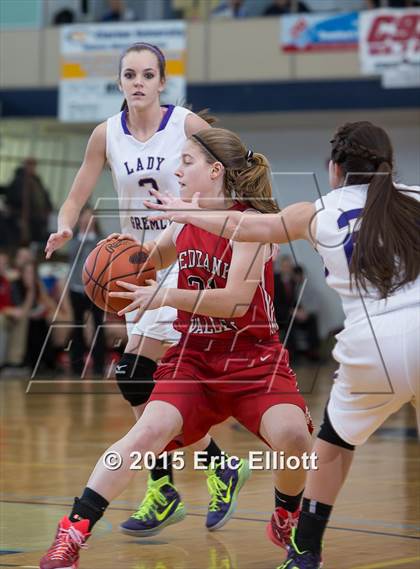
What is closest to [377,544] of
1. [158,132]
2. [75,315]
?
[158,132]

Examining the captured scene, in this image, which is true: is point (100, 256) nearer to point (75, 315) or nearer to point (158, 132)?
point (158, 132)

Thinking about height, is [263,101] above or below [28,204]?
above

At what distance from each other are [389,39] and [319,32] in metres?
1.22

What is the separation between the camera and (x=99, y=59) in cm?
1883

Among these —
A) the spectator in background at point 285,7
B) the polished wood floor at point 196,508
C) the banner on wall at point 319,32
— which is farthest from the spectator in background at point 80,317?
the spectator in background at point 285,7

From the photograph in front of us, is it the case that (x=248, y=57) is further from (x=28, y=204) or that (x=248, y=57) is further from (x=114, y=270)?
(x=114, y=270)

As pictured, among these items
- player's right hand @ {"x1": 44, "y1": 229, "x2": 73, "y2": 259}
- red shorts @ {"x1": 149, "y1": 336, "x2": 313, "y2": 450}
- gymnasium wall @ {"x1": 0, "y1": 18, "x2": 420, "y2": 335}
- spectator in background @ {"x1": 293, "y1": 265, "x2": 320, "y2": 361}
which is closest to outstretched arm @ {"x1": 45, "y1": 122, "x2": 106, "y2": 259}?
player's right hand @ {"x1": 44, "y1": 229, "x2": 73, "y2": 259}

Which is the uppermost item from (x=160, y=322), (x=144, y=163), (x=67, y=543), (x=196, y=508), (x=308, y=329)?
(x=144, y=163)

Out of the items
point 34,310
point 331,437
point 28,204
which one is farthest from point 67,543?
point 28,204

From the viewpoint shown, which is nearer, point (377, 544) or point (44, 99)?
point (377, 544)

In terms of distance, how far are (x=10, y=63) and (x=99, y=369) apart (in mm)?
7575

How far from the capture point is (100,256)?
4730 millimetres

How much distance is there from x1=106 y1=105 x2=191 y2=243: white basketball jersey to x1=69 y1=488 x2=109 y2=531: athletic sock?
1.82 m

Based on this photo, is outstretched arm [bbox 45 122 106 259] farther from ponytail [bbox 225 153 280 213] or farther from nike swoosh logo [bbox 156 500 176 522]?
nike swoosh logo [bbox 156 500 176 522]
